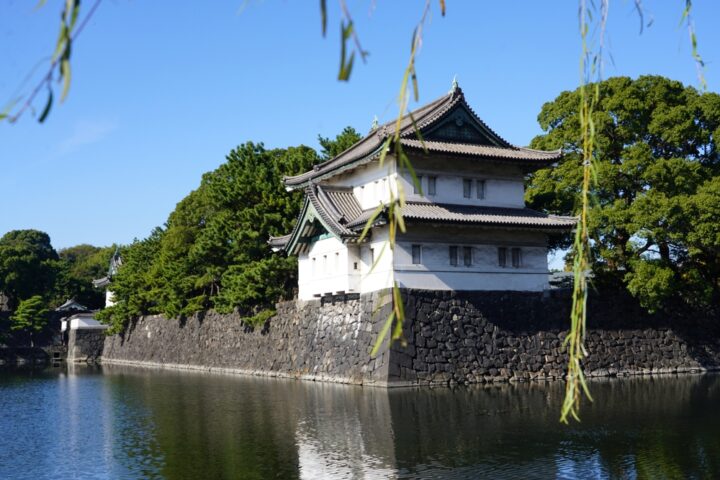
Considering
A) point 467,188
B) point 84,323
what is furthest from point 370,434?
point 84,323

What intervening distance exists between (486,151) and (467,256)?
145 inches

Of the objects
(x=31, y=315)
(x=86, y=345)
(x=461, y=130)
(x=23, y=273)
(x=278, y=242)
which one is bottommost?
(x=86, y=345)

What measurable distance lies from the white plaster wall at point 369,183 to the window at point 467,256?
3076 mm

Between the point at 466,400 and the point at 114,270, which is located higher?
the point at 114,270

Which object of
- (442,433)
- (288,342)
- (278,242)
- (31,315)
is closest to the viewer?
(442,433)

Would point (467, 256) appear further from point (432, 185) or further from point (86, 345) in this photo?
point (86, 345)

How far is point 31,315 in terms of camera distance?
59312 millimetres

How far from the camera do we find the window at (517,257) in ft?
89.5

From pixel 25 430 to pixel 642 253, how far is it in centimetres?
2059

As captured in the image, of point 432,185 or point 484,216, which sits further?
point 432,185

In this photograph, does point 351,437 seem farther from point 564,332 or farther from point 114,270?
point 114,270

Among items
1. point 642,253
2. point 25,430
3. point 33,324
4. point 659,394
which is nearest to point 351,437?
point 25,430

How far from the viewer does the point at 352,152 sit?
30703mm

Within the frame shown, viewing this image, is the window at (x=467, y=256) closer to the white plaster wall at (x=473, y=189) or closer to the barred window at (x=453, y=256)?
the barred window at (x=453, y=256)
